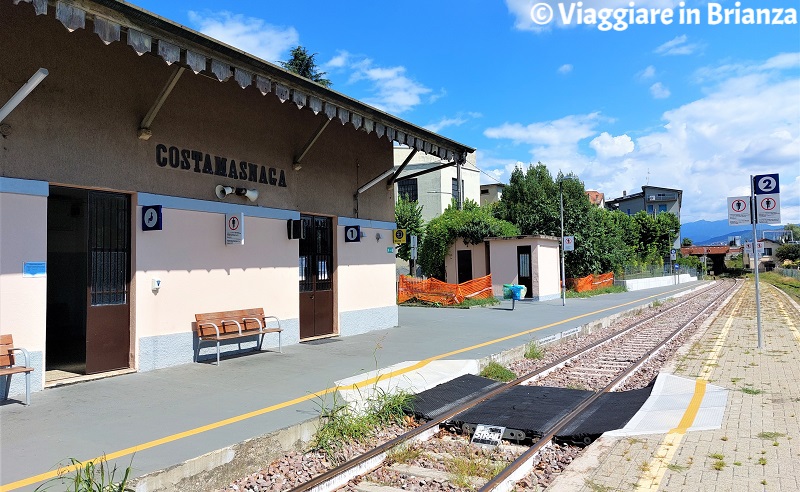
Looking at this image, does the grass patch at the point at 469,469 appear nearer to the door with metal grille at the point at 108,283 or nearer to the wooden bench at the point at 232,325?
the wooden bench at the point at 232,325

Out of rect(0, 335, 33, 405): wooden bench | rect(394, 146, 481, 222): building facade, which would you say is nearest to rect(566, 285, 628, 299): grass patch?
rect(394, 146, 481, 222): building facade

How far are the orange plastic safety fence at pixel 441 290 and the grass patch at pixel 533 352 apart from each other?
10.4 m

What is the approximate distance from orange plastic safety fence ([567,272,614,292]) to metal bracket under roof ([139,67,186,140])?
27784 mm

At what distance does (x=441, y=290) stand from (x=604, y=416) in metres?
16.6

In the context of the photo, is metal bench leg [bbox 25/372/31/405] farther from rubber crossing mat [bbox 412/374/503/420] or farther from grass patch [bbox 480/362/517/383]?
grass patch [bbox 480/362/517/383]

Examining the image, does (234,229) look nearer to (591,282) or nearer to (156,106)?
(156,106)

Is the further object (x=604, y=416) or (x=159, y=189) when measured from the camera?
(x=159, y=189)

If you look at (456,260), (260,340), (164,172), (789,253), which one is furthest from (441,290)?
(789,253)

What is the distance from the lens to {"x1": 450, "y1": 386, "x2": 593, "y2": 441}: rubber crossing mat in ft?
21.1

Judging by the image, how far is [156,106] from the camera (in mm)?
8492

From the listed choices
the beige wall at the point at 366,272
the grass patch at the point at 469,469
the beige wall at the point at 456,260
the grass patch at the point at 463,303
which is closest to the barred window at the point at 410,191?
the beige wall at the point at 456,260

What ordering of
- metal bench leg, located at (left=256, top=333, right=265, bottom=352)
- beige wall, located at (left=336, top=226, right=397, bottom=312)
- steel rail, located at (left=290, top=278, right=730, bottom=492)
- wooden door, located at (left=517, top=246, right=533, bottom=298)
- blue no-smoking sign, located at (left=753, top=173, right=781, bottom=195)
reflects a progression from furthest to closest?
wooden door, located at (left=517, top=246, right=533, bottom=298), beige wall, located at (left=336, top=226, right=397, bottom=312), blue no-smoking sign, located at (left=753, top=173, right=781, bottom=195), metal bench leg, located at (left=256, top=333, right=265, bottom=352), steel rail, located at (left=290, top=278, right=730, bottom=492)

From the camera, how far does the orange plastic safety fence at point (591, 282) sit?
32438 millimetres

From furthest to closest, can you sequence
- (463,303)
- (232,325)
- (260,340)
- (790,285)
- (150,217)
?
(790,285), (463,303), (260,340), (232,325), (150,217)
